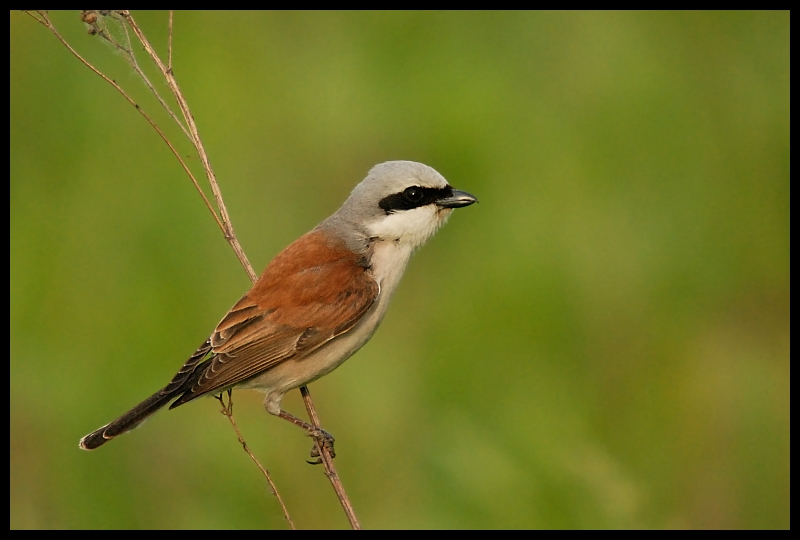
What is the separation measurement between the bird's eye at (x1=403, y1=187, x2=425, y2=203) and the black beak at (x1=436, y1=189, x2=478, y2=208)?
10cm

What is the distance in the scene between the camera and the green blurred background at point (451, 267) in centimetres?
566

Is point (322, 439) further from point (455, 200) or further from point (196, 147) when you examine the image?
point (196, 147)

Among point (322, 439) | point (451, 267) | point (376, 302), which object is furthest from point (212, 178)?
point (451, 267)

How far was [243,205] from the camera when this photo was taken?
22.3ft

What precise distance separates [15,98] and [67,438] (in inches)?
98.5

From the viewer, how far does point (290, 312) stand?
5.00 meters

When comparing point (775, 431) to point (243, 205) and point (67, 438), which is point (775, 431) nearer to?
point (243, 205)

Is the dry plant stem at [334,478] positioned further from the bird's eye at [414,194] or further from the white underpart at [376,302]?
the bird's eye at [414,194]

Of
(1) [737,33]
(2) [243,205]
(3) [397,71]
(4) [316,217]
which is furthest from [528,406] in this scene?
(1) [737,33]

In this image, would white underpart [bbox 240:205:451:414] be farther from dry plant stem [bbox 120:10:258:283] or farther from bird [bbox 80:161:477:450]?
dry plant stem [bbox 120:10:258:283]

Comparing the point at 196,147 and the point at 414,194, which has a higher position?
the point at 196,147

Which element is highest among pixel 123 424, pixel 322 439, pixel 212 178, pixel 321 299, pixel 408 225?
pixel 212 178

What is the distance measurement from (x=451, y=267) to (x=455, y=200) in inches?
65.1

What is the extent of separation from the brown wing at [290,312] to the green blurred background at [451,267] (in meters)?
1.08
